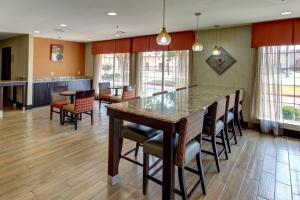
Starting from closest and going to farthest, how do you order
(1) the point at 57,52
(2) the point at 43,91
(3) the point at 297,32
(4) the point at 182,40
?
(3) the point at 297,32 → (4) the point at 182,40 → (2) the point at 43,91 → (1) the point at 57,52

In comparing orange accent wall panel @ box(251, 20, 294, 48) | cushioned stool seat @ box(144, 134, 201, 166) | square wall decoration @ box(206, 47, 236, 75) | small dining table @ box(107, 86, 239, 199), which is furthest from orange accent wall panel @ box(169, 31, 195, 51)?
cushioned stool seat @ box(144, 134, 201, 166)

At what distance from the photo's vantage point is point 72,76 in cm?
842

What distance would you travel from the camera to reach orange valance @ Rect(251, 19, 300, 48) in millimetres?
4145

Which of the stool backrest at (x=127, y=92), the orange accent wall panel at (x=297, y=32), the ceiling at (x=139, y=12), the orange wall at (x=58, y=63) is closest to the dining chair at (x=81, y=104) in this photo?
the stool backrest at (x=127, y=92)

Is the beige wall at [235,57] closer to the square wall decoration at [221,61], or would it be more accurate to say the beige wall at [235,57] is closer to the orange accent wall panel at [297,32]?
the square wall decoration at [221,61]

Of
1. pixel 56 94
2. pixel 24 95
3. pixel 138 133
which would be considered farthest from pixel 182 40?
pixel 24 95

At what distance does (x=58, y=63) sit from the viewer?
26.0ft

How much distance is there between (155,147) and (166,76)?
439cm

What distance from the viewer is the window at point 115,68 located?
742 cm

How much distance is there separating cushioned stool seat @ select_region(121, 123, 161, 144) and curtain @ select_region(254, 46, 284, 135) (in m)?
3.19

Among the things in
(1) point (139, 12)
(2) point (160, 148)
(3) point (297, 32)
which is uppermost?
(1) point (139, 12)

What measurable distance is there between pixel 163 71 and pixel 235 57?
2.13 meters

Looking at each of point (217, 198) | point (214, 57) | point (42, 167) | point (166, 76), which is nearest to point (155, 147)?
point (217, 198)

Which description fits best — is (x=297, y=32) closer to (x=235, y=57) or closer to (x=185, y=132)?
(x=235, y=57)
